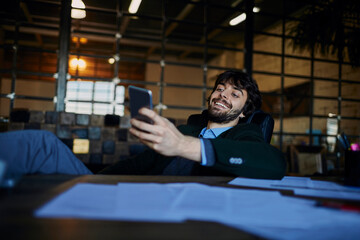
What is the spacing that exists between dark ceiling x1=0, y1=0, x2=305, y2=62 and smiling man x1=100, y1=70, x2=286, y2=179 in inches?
73.4

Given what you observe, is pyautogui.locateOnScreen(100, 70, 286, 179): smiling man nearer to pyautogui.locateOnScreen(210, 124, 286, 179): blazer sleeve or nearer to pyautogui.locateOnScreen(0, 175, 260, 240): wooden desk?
pyautogui.locateOnScreen(210, 124, 286, 179): blazer sleeve

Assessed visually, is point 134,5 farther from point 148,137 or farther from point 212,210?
point 212,210

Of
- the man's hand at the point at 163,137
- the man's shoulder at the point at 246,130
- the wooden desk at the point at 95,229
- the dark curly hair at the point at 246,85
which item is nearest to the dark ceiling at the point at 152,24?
the dark curly hair at the point at 246,85

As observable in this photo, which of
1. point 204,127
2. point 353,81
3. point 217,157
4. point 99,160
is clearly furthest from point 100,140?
point 353,81

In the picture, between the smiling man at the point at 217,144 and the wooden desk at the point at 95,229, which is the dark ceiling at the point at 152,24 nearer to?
the smiling man at the point at 217,144

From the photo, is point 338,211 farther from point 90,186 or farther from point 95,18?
point 95,18

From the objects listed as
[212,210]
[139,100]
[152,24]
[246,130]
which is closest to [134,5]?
[152,24]

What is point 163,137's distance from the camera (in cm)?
85

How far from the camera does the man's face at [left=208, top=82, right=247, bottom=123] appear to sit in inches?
69.7

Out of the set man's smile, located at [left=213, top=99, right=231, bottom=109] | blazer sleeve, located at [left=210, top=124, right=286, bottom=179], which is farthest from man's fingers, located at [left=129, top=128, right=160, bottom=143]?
man's smile, located at [left=213, top=99, right=231, bottom=109]

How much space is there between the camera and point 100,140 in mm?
2801

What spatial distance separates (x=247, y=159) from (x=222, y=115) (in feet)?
2.73

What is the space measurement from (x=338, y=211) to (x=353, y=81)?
4.27m

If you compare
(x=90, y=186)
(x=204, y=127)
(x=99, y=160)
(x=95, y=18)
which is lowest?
(x=99, y=160)
